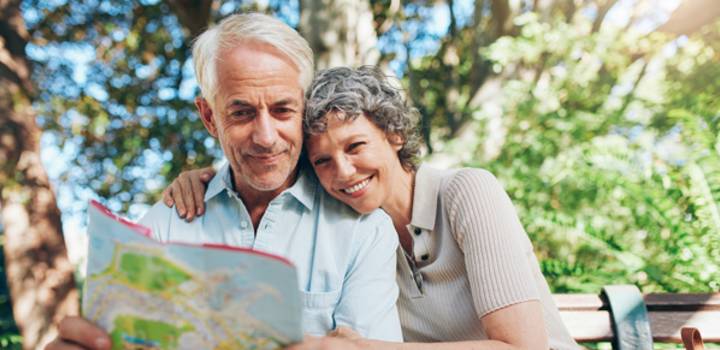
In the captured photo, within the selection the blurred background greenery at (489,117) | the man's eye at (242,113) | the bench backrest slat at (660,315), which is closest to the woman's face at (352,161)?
the man's eye at (242,113)

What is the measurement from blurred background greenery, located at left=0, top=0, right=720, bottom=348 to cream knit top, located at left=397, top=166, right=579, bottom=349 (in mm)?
1506

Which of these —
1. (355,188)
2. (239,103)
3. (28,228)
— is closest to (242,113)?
(239,103)

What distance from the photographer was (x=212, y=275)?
1075mm

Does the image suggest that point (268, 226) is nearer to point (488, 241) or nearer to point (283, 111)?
point (283, 111)

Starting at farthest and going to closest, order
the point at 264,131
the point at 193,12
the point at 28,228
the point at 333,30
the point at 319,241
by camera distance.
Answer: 1. the point at 193,12
2. the point at 28,228
3. the point at 333,30
4. the point at 319,241
5. the point at 264,131

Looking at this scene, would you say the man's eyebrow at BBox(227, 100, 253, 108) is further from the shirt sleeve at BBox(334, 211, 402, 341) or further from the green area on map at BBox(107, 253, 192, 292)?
the green area on map at BBox(107, 253, 192, 292)

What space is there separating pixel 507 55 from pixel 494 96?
123 centimetres

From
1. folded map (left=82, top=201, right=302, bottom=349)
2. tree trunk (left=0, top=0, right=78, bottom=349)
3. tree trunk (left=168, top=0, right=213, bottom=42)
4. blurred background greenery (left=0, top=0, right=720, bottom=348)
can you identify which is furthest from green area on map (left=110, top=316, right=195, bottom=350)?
tree trunk (left=168, top=0, right=213, bottom=42)

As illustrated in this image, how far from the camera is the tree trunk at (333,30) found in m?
4.07

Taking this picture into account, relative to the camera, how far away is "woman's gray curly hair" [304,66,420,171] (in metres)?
1.78

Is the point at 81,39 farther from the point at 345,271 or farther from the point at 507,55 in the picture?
the point at 345,271

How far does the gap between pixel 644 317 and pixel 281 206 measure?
4.78 feet

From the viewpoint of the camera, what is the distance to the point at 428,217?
6.41 ft

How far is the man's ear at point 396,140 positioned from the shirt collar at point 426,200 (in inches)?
5.3
